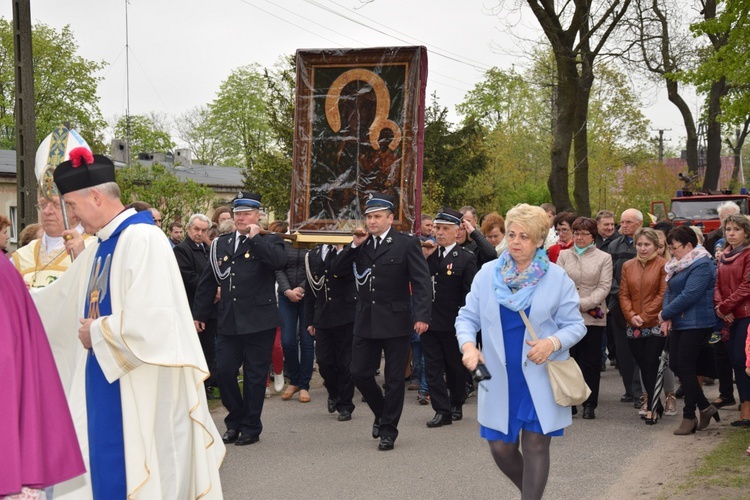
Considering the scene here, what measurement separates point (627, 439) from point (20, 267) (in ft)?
17.8

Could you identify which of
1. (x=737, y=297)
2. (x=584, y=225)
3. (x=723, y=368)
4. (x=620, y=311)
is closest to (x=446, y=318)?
(x=584, y=225)

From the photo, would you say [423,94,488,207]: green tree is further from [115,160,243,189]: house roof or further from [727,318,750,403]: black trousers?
[727,318,750,403]: black trousers

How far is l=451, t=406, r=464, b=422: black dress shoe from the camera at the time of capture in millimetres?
9781

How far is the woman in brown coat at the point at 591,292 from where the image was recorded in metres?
9.91

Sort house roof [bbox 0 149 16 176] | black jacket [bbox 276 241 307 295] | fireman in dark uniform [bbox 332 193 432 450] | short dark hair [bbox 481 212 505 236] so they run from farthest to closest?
1. house roof [bbox 0 149 16 176]
2. black jacket [bbox 276 241 307 295]
3. short dark hair [bbox 481 212 505 236]
4. fireman in dark uniform [bbox 332 193 432 450]

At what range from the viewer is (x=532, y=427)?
17.8 ft

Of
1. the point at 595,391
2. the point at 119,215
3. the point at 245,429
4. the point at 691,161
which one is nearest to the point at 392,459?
the point at 245,429

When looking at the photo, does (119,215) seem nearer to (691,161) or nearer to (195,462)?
(195,462)

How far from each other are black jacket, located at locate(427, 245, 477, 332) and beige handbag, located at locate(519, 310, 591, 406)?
178 inches

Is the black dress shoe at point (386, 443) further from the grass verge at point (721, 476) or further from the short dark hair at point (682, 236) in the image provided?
the short dark hair at point (682, 236)

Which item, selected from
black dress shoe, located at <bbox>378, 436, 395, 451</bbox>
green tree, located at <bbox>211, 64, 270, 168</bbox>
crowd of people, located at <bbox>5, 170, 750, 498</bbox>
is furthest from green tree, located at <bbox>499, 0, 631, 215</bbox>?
green tree, located at <bbox>211, 64, 270, 168</bbox>

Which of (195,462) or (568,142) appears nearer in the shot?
A: (195,462)

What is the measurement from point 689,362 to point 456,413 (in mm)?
2364

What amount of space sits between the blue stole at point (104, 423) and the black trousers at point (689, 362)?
18.8 ft
